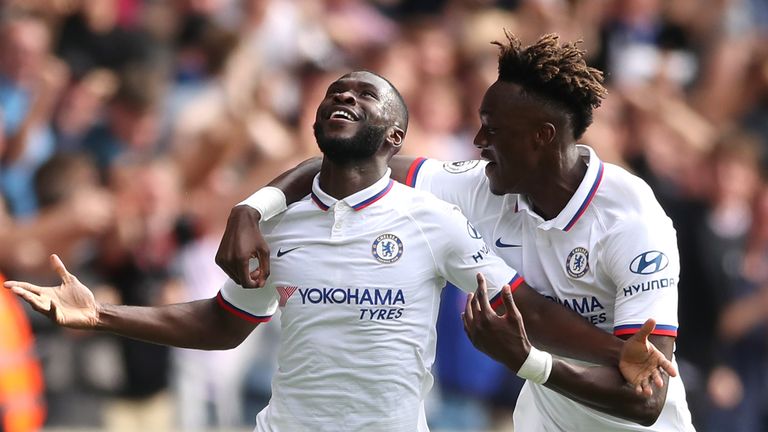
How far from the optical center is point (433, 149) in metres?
9.70

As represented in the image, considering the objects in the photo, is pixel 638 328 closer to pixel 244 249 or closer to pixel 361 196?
pixel 361 196

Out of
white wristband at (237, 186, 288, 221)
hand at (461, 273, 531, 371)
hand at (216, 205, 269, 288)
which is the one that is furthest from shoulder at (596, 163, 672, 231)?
hand at (216, 205, 269, 288)

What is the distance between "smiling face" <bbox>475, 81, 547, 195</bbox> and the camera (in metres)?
5.08

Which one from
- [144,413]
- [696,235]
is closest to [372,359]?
[144,413]

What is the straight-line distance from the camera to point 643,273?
495 centimetres

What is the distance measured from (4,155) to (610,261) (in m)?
4.90

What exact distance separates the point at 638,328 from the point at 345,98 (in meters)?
1.36

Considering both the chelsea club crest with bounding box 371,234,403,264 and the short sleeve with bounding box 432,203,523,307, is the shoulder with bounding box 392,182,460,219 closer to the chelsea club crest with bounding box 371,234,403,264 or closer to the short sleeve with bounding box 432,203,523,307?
the short sleeve with bounding box 432,203,523,307

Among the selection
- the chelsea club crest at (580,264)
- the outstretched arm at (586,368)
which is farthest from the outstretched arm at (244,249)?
the chelsea club crest at (580,264)

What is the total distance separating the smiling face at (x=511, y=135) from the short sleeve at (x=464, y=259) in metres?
0.35

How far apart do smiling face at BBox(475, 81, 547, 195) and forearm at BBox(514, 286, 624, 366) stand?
0.45 m

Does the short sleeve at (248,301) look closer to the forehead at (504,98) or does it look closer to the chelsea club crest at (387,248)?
the chelsea club crest at (387,248)

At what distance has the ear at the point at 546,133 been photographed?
16.7ft

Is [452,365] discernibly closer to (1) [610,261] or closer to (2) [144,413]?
(2) [144,413]
